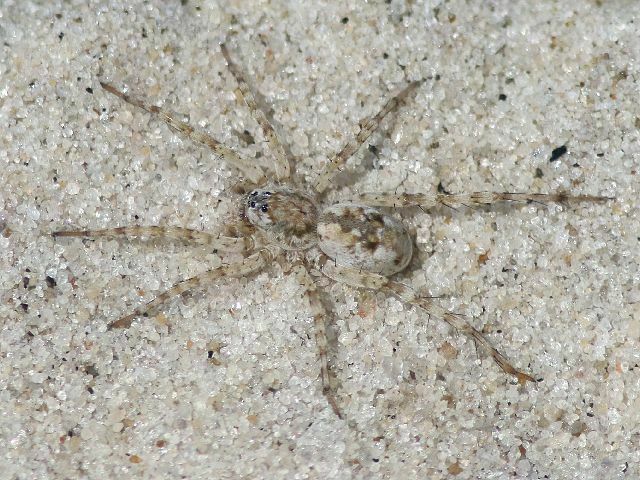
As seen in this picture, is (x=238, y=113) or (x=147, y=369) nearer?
(x=147, y=369)

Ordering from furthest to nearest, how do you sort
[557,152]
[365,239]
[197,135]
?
1. [557,152]
2. [197,135]
3. [365,239]

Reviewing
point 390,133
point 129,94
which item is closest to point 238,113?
point 129,94

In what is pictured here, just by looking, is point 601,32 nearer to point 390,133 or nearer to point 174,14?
point 390,133

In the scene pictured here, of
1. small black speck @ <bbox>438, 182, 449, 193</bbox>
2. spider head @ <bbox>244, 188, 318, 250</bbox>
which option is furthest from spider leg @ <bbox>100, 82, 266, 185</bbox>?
small black speck @ <bbox>438, 182, 449, 193</bbox>

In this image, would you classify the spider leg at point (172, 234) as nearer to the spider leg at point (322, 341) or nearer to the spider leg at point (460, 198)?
the spider leg at point (322, 341)

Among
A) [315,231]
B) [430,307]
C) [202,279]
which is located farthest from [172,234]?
[430,307]

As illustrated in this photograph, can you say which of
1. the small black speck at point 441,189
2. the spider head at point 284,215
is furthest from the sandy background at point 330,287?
the spider head at point 284,215

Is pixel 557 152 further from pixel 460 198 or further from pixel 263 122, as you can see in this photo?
pixel 263 122
